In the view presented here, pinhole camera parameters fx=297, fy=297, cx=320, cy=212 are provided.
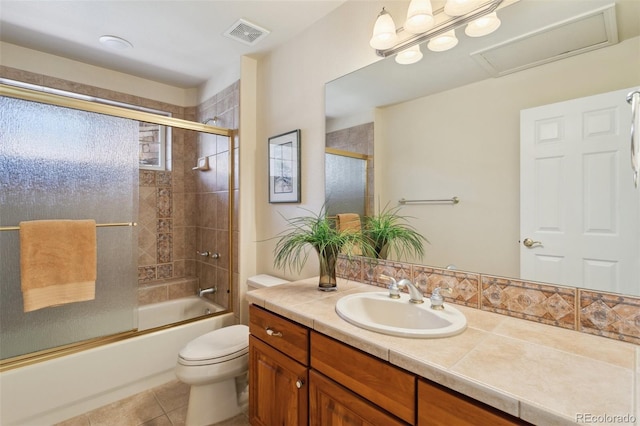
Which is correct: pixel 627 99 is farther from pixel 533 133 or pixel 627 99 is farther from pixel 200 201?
pixel 200 201

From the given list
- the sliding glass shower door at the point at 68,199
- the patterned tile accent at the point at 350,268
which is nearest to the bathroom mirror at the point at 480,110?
the patterned tile accent at the point at 350,268

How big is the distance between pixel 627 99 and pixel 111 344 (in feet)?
9.32

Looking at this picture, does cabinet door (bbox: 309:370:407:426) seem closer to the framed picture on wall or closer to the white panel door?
the white panel door

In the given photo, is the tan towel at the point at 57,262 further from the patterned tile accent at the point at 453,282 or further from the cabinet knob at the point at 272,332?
the patterned tile accent at the point at 453,282

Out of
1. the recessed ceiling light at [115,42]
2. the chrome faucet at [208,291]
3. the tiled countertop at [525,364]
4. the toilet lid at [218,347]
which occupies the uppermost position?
the recessed ceiling light at [115,42]

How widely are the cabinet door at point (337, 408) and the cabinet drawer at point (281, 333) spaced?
0.10 meters

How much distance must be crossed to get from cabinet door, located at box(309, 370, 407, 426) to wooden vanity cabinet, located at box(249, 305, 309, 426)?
49mm

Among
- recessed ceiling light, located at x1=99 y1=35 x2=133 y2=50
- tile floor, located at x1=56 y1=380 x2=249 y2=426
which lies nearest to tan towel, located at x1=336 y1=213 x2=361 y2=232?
tile floor, located at x1=56 y1=380 x2=249 y2=426

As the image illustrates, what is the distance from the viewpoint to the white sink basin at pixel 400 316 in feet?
3.18

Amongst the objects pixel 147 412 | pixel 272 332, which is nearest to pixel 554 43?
pixel 272 332

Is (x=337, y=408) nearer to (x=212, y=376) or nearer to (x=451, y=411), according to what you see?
(x=451, y=411)

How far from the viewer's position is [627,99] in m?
0.94

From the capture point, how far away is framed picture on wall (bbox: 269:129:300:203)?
2.09 m

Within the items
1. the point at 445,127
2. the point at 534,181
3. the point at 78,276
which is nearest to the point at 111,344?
the point at 78,276
